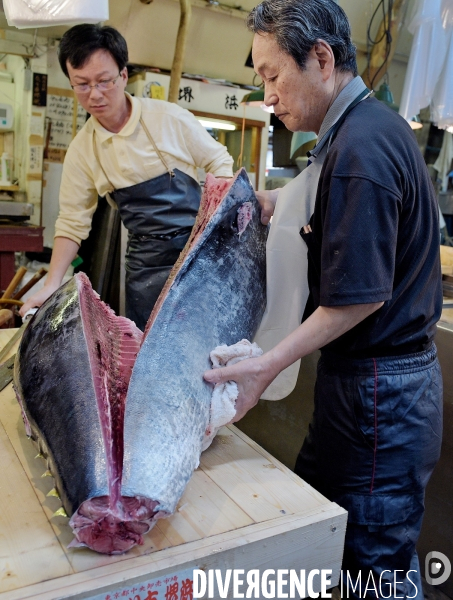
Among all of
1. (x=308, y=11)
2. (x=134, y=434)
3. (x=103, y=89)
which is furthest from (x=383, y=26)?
(x=134, y=434)

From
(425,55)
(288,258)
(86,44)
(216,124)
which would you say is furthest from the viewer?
(216,124)

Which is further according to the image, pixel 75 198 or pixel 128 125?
pixel 75 198

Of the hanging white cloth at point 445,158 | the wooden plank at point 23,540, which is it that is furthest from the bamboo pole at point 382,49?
the wooden plank at point 23,540

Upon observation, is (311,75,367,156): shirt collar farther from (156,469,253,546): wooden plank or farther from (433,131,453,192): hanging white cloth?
(433,131,453,192): hanging white cloth

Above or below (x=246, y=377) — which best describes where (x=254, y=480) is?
below

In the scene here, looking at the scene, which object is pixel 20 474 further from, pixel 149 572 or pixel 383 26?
pixel 383 26

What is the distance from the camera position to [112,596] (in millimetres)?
1056

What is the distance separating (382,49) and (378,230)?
19.0 ft

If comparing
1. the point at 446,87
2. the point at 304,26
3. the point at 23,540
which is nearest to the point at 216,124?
the point at 446,87

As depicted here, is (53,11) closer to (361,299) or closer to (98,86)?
(98,86)

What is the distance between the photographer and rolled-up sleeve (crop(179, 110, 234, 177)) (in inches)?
116

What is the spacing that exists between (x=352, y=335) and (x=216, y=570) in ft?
2.36

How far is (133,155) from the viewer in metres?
2.93

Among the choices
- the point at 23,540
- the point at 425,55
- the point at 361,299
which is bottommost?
the point at 23,540
